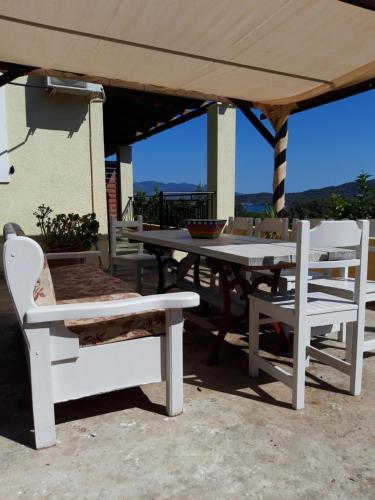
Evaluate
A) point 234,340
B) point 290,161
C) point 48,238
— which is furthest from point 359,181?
point 48,238

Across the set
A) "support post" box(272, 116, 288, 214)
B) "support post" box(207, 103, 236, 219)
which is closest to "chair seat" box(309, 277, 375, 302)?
"support post" box(272, 116, 288, 214)

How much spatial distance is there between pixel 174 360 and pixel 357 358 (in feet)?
3.16

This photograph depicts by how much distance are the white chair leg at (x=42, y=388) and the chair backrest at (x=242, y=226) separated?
2482mm

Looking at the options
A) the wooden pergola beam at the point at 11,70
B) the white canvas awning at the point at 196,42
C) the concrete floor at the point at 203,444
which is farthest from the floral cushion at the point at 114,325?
the wooden pergola beam at the point at 11,70

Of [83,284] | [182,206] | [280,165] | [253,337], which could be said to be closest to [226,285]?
[253,337]

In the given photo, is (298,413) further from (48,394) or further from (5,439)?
(5,439)

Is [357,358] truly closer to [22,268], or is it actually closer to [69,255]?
[22,268]

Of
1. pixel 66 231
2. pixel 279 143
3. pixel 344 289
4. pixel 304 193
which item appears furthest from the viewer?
pixel 304 193

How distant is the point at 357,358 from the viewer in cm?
197

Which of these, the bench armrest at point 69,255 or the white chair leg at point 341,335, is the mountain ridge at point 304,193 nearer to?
the white chair leg at point 341,335

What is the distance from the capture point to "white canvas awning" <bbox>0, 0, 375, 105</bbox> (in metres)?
2.36

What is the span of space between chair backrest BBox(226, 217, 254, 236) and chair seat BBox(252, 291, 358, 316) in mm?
1484

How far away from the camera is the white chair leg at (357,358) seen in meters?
1.97

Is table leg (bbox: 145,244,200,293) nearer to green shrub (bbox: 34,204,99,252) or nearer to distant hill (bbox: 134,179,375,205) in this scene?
green shrub (bbox: 34,204,99,252)
